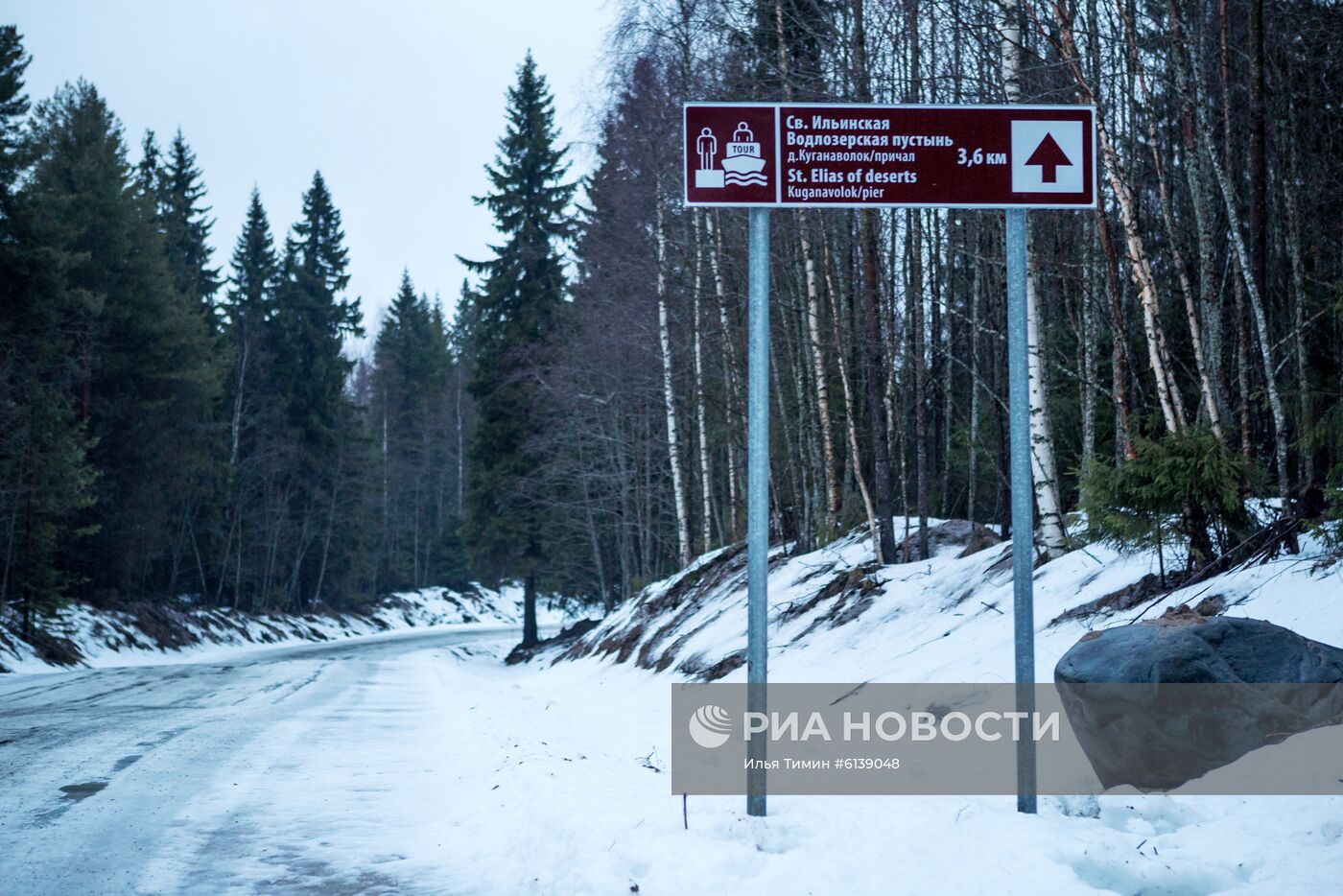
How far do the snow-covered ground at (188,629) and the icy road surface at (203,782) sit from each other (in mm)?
8812

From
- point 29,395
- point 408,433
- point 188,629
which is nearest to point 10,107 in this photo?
point 29,395

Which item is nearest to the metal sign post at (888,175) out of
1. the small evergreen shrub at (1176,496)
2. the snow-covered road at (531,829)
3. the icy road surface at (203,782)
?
the snow-covered road at (531,829)

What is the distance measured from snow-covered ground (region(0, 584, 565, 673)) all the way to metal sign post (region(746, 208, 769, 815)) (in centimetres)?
1992

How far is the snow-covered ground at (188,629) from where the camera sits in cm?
2439

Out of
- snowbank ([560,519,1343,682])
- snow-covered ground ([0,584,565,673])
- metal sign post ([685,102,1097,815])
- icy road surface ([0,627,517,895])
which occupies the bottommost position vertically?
snow-covered ground ([0,584,565,673])

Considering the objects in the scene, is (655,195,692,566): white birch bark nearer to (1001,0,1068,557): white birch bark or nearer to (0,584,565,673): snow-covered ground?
(1001,0,1068,557): white birch bark

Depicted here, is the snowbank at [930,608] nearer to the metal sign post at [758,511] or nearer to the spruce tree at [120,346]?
the metal sign post at [758,511]

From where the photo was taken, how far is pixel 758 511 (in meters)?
5.55

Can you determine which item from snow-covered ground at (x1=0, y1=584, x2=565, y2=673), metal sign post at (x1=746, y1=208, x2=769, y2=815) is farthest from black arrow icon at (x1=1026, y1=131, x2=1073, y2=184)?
snow-covered ground at (x1=0, y1=584, x2=565, y2=673)

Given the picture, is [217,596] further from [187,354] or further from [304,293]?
[304,293]

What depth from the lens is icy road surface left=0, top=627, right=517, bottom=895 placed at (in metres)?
5.53

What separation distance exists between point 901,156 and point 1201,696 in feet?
10.2

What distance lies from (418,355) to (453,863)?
65477mm

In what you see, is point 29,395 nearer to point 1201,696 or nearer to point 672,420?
point 672,420
